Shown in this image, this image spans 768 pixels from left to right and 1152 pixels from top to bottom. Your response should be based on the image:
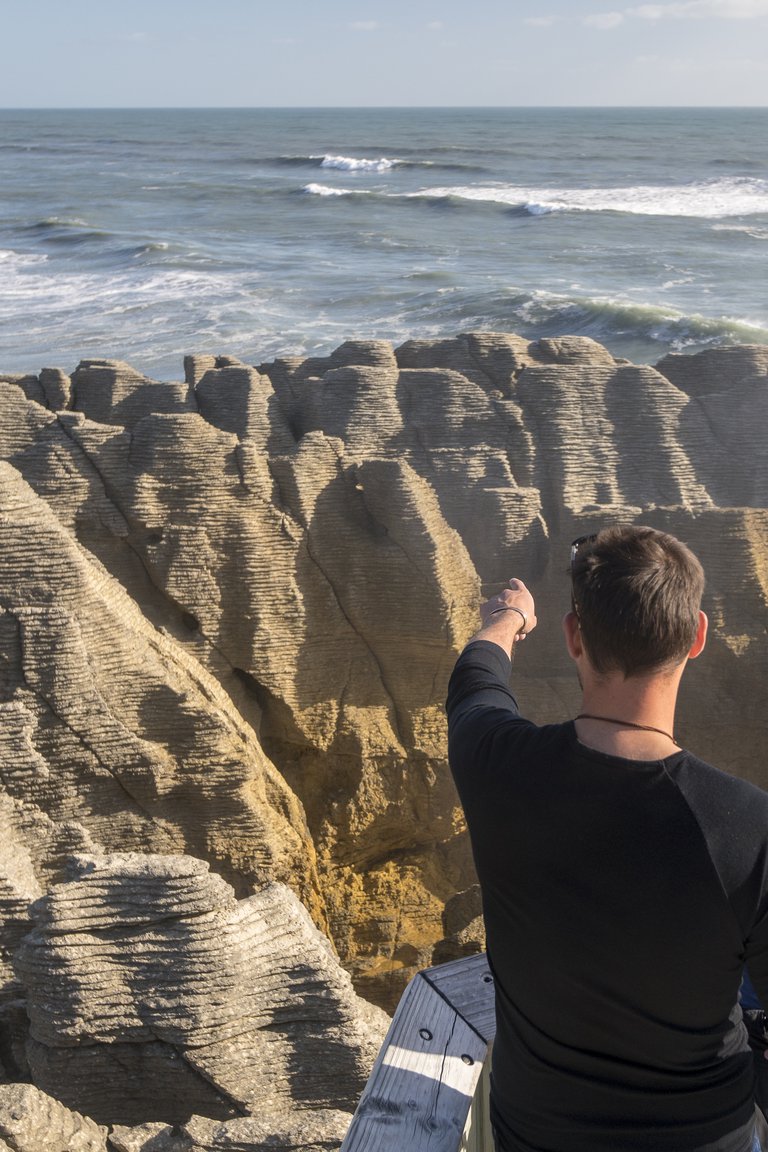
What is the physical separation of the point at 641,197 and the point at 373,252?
20170 millimetres

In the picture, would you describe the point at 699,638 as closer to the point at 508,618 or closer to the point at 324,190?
the point at 508,618

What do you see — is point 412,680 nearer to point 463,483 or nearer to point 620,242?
point 463,483

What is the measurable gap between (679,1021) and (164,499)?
521cm

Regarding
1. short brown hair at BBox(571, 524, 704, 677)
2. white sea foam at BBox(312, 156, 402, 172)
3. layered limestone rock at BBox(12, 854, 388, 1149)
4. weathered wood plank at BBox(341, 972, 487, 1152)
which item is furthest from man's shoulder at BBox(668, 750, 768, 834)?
white sea foam at BBox(312, 156, 402, 172)

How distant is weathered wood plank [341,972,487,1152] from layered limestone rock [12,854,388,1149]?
1.65 metres

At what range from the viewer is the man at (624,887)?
196 cm

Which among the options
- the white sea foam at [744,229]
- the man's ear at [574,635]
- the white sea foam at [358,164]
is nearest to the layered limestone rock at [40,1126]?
the man's ear at [574,635]

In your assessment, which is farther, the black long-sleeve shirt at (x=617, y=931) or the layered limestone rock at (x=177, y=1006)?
the layered limestone rock at (x=177, y=1006)

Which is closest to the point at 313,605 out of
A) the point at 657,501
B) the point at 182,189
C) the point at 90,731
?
the point at 90,731

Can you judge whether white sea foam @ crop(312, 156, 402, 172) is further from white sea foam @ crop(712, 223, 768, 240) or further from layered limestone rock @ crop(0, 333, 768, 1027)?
layered limestone rock @ crop(0, 333, 768, 1027)

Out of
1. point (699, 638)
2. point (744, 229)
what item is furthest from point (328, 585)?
point (744, 229)

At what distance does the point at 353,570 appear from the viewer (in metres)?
7.00

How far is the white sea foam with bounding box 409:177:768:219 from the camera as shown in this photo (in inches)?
1849

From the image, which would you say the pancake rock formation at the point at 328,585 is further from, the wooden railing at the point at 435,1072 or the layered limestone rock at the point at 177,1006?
the wooden railing at the point at 435,1072
